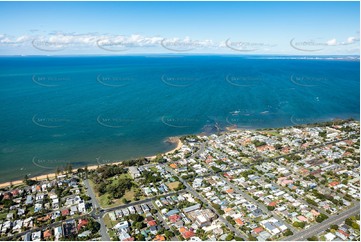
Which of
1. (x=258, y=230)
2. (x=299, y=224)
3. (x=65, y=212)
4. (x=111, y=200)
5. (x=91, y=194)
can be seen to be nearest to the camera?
(x=258, y=230)

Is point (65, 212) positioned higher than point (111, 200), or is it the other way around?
point (111, 200)

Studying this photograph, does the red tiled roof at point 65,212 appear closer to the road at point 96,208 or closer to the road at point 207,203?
the road at point 96,208

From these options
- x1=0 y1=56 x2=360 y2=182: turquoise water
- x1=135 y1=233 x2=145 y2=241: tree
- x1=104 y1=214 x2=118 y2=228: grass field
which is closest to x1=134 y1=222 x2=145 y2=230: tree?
x1=135 y1=233 x2=145 y2=241: tree

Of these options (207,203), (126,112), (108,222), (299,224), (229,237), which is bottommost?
(108,222)

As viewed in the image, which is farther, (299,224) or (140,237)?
(299,224)

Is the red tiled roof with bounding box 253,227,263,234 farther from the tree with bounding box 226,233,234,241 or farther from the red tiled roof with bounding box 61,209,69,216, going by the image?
the red tiled roof with bounding box 61,209,69,216

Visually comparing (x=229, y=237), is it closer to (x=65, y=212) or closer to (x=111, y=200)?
(x=111, y=200)

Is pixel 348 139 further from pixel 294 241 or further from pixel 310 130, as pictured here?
pixel 294 241

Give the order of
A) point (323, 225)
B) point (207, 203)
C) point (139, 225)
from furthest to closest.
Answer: point (207, 203) < point (323, 225) < point (139, 225)

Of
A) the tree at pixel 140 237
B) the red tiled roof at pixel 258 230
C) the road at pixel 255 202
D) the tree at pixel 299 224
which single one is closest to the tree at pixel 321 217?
the tree at pixel 299 224

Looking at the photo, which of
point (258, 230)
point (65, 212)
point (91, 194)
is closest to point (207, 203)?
point (258, 230)
